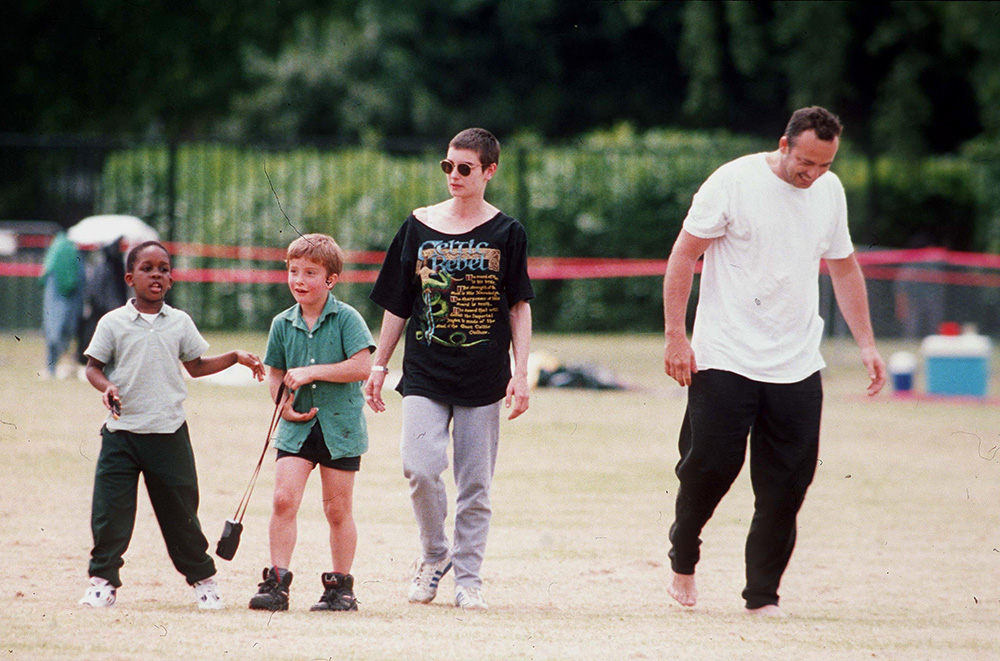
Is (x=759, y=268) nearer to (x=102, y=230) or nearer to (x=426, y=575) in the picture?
(x=426, y=575)

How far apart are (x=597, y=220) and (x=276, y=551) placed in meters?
17.0

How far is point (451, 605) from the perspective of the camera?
17.0ft

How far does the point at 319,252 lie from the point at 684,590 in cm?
192

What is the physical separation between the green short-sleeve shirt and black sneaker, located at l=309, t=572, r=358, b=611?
440mm

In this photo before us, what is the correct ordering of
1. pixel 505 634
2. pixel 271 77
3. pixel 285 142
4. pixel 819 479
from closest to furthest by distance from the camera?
pixel 505 634 < pixel 819 479 < pixel 285 142 < pixel 271 77

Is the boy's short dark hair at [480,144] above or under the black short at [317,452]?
above

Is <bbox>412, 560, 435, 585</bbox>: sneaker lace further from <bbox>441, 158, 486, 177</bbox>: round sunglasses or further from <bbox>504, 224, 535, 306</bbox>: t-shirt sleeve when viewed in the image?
<bbox>441, 158, 486, 177</bbox>: round sunglasses

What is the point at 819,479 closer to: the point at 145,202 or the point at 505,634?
the point at 505,634

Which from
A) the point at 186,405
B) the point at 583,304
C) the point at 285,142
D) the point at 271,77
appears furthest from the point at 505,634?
the point at 271,77

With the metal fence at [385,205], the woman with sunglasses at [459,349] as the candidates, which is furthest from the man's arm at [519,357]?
the metal fence at [385,205]

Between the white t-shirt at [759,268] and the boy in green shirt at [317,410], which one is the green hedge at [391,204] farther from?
the boy in green shirt at [317,410]

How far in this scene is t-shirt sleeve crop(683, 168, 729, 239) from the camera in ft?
16.4

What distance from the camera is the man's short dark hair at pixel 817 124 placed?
192 inches

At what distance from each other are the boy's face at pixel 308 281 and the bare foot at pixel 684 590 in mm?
1762
